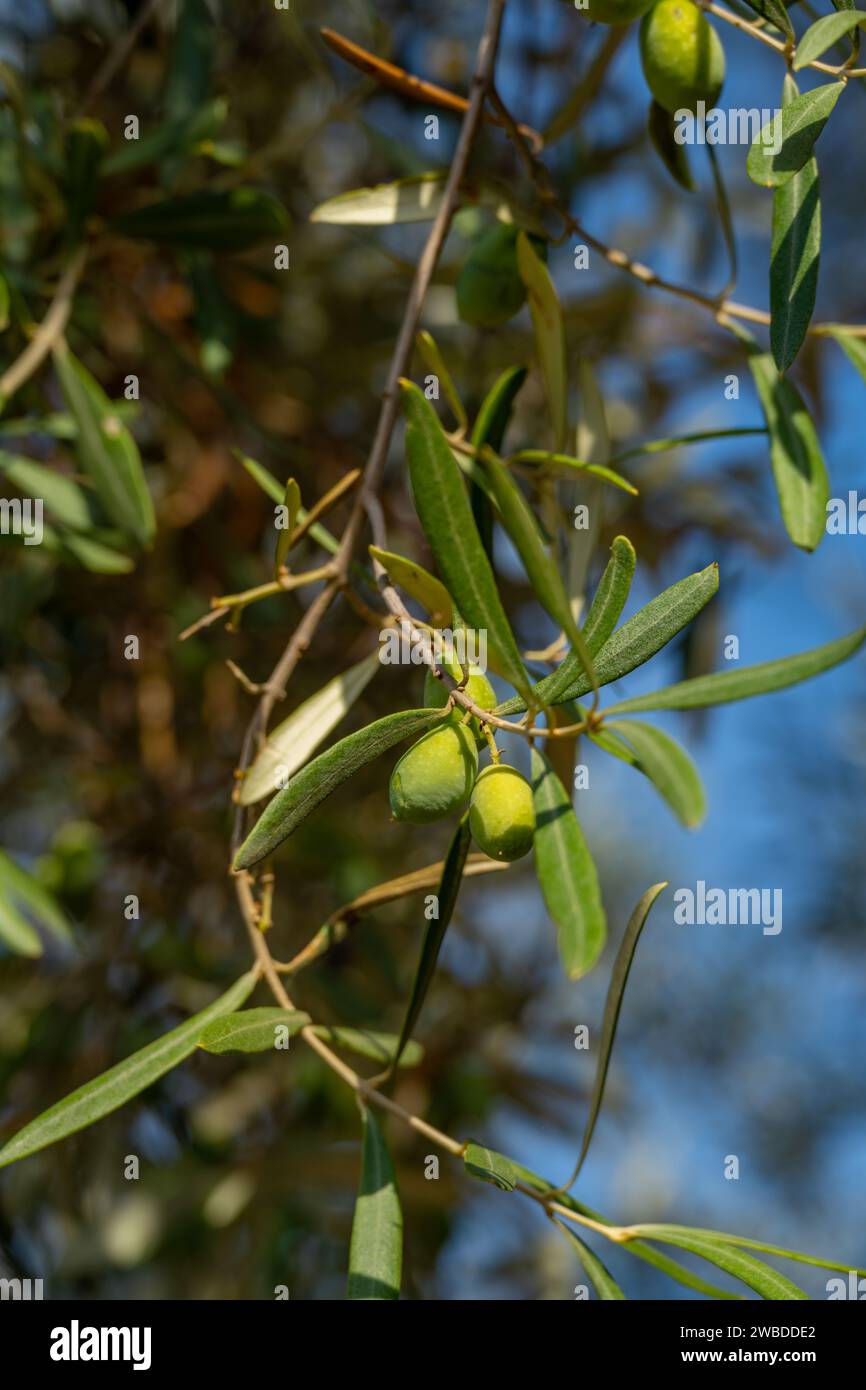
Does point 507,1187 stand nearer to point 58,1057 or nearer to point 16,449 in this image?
point 58,1057

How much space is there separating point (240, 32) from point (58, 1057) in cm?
127

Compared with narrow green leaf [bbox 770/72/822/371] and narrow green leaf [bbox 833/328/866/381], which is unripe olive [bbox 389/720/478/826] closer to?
narrow green leaf [bbox 770/72/822/371]

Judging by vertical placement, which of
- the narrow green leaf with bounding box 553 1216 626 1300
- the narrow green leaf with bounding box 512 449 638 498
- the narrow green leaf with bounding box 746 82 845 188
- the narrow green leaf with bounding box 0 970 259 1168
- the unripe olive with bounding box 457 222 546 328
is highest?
the unripe olive with bounding box 457 222 546 328

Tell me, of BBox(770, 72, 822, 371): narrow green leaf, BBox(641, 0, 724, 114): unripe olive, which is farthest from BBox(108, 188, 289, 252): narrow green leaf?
BBox(770, 72, 822, 371): narrow green leaf

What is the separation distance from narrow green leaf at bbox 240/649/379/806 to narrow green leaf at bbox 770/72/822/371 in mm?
281

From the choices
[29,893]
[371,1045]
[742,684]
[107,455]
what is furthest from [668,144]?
[29,893]

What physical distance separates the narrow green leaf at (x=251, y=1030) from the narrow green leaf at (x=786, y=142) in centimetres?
48

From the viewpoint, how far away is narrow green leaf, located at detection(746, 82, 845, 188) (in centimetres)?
59

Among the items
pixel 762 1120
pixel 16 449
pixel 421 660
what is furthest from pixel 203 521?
pixel 762 1120

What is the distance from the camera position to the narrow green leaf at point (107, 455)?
973 mm

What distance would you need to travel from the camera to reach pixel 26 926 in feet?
2.95

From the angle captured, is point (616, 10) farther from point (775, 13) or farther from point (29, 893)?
point (29, 893)

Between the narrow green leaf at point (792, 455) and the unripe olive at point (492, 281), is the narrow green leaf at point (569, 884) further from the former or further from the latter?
the unripe olive at point (492, 281)

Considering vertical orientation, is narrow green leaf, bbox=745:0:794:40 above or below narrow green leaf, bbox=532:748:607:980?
above
